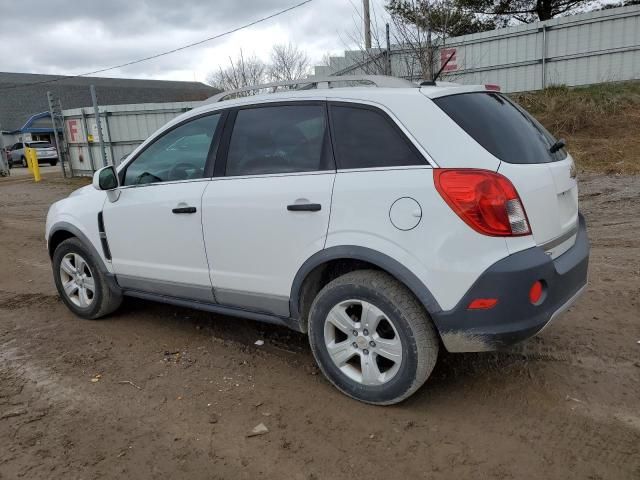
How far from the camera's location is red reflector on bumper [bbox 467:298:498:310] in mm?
2672

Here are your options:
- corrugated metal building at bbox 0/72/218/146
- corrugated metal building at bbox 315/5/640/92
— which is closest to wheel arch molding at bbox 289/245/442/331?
corrugated metal building at bbox 315/5/640/92

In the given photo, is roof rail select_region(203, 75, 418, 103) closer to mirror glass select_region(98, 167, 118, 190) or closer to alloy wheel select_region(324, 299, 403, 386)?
mirror glass select_region(98, 167, 118, 190)

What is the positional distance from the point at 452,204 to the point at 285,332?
2088 mm

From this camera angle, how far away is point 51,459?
279cm

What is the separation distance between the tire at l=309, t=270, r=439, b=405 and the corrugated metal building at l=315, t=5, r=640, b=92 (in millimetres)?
11481

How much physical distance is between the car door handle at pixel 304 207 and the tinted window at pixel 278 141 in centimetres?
23

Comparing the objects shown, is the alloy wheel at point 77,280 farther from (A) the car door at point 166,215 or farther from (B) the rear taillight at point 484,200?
(B) the rear taillight at point 484,200

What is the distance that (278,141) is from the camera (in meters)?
3.44

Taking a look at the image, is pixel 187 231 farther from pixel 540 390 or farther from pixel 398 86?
pixel 540 390

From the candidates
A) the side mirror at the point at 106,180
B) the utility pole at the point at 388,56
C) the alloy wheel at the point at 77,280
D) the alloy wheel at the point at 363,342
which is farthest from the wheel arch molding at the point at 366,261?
the utility pole at the point at 388,56

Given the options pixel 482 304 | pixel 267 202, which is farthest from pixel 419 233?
pixel 267 202

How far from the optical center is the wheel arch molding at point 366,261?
2785mm

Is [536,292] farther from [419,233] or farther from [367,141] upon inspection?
[367,141]

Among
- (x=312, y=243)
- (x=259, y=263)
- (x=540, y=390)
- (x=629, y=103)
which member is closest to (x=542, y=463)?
(x=540, y=390)
